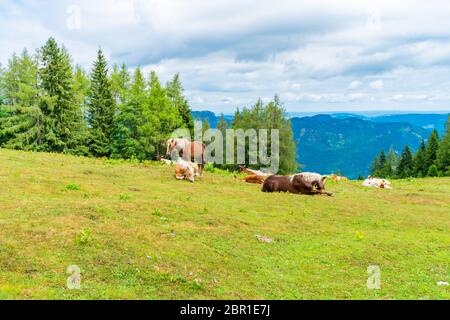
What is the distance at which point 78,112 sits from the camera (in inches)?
2608

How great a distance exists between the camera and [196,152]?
84.5 feet

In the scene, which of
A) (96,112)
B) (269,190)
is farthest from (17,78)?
(269,190)

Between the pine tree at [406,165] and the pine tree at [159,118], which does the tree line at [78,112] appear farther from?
the pine tree at [406,165]

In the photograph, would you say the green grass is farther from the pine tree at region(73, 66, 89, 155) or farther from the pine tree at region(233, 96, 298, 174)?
the pine tree at region(233, 96, 298, 174)

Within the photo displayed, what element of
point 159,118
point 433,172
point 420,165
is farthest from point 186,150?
point 420,165

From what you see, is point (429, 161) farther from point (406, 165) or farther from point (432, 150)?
point (406, 165)

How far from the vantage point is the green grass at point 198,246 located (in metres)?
8.49

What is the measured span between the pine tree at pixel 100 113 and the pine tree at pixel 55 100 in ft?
15.9

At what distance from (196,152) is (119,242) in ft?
51.9

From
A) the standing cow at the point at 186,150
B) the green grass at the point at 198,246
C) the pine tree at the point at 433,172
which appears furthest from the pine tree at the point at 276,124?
the green grass at the point at 198,246

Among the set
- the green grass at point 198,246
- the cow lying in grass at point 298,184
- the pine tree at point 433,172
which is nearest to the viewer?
the green grass at point 198,246

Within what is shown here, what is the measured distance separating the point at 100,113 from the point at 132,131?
7.32 meters

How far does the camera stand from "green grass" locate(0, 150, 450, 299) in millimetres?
8492
